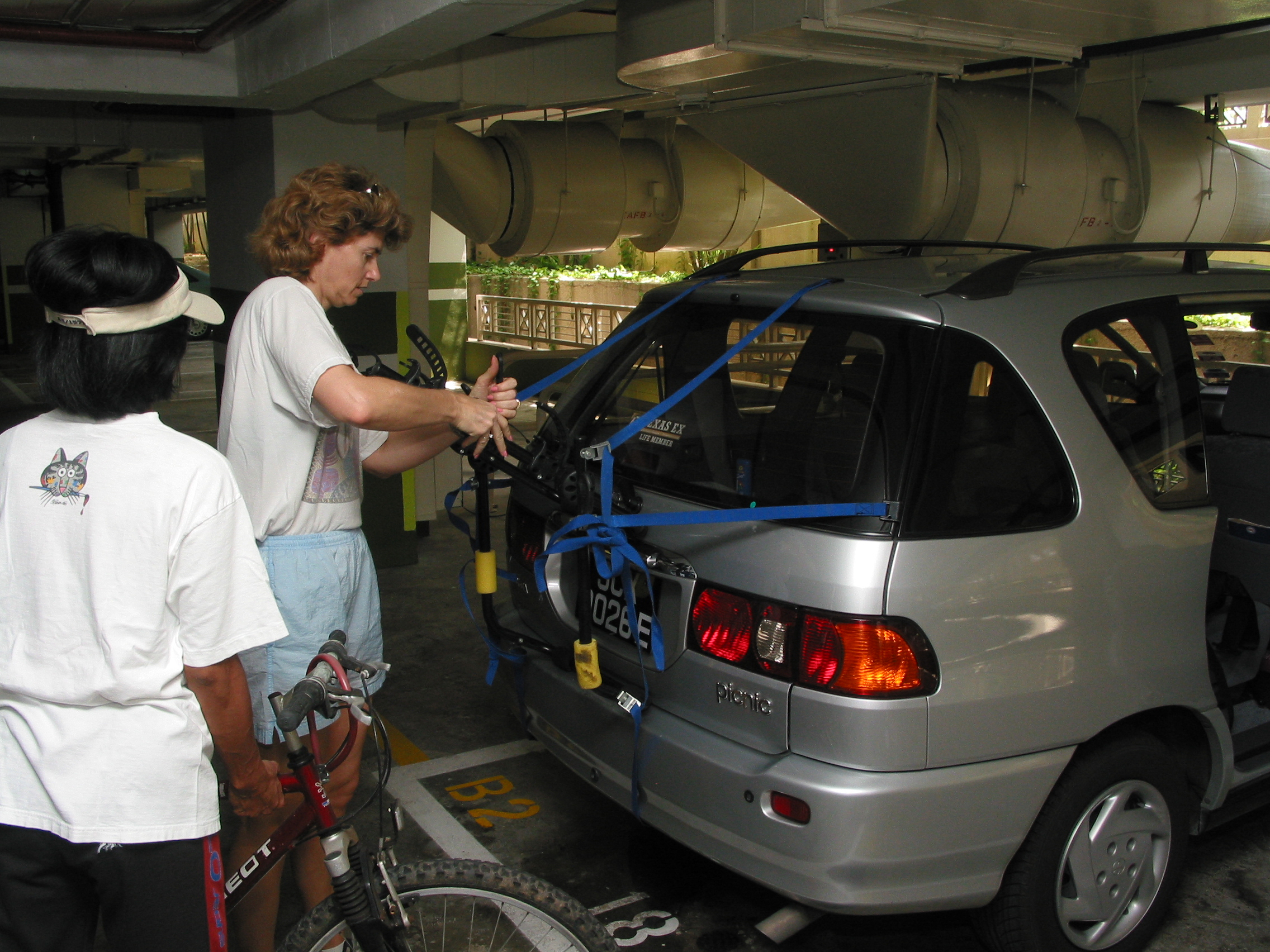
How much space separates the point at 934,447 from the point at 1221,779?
4.52 ft

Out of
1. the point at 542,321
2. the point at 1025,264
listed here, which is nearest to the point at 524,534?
the point at 1025,264

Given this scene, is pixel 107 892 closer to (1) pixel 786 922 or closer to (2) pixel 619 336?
(1) pixel 786 922

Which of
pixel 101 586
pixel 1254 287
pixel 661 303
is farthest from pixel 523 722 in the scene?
pixel 1254 287

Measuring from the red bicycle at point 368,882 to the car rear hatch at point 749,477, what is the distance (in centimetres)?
66

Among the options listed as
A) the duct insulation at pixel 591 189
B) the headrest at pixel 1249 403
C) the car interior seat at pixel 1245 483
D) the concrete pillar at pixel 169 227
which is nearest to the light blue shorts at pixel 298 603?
the car interior seat at pixel 1245 483

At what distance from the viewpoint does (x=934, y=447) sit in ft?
8.23

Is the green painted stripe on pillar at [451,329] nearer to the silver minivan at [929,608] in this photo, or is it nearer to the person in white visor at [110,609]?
the silver minivan at [929,608]

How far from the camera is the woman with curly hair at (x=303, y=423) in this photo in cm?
250

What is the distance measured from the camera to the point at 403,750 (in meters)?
4.22

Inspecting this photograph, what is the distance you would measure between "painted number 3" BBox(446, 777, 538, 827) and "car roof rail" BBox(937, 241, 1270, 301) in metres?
2.18

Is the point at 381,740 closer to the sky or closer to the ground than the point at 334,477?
closer to the ground

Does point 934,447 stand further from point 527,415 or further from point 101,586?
point 527,415

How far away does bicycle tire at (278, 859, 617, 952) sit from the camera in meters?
2.07

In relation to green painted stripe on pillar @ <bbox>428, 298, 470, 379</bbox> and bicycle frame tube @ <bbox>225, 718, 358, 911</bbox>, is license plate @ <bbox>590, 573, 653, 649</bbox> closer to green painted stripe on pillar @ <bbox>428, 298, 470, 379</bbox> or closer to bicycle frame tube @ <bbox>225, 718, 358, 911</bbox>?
bicycle frame tube @ <bbox>225, 718, 358, 911</bbox>
